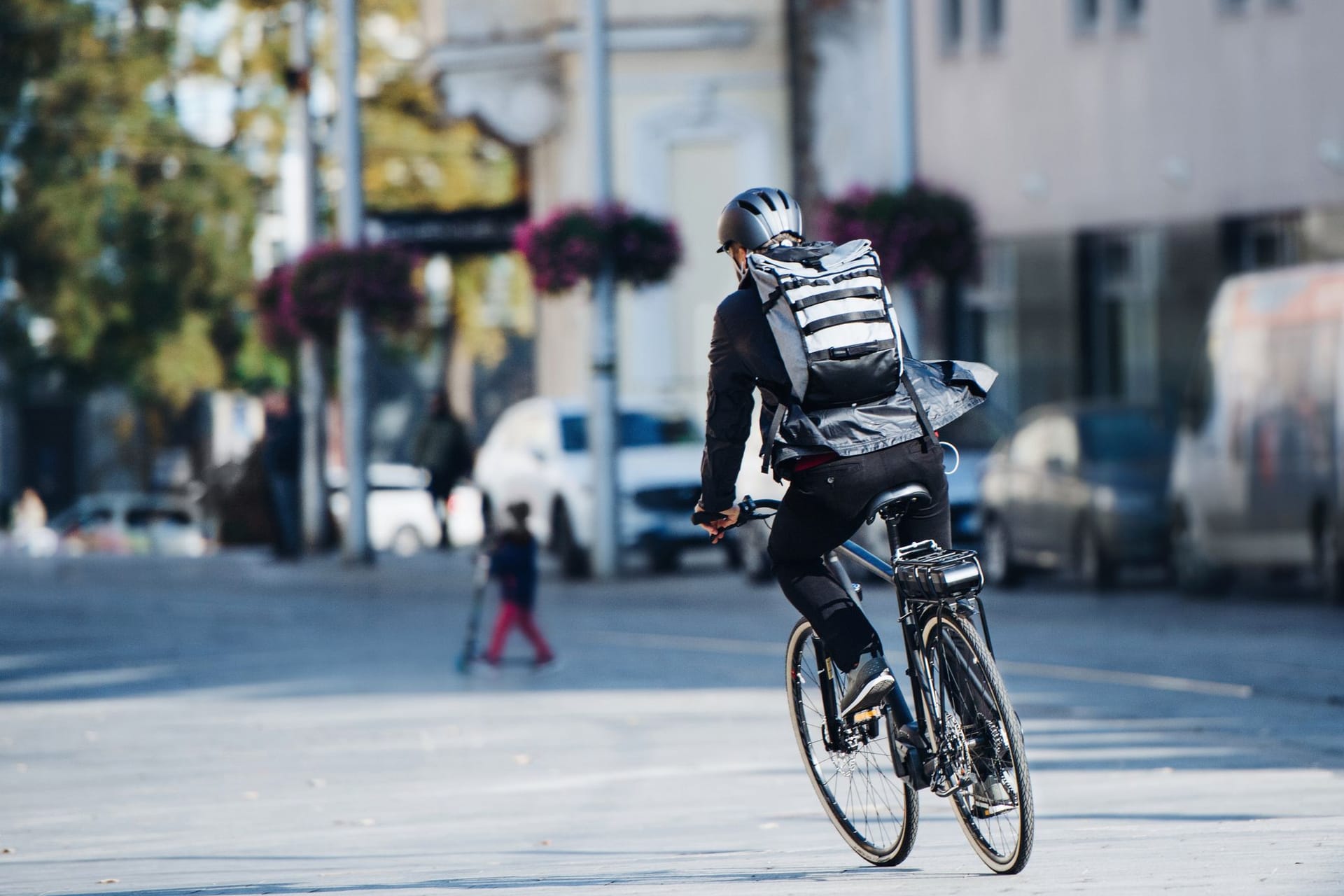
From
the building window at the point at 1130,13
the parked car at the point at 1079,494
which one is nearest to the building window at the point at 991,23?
the building window at the point at 1130,13

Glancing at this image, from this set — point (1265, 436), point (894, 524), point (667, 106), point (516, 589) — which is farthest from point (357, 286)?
point (894, 524)

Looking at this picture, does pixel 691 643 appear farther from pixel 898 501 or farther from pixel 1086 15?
pixel 1086 15

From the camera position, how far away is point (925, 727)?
707 cm

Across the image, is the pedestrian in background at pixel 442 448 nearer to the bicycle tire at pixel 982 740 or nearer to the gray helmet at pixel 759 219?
the gray helmet at pixel 759 219

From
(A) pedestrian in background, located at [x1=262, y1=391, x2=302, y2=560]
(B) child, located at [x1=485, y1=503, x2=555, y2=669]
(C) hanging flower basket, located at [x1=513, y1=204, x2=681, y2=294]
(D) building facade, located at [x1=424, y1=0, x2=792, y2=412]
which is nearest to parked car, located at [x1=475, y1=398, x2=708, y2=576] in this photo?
(C) hanging flower basket, located at [x1=513, y1=204, x2=681, y2=294]

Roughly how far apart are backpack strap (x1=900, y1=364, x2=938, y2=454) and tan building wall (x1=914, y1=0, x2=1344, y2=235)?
2052cm

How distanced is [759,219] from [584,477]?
1857cm

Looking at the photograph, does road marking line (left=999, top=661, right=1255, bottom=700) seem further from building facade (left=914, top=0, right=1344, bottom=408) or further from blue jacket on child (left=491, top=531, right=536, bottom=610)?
building facade (left=914, top=0, right=1344, bottom=408)

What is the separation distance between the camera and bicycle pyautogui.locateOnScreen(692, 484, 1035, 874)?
22.1 feet

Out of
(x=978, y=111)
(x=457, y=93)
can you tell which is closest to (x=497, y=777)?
(x=978, y=111)

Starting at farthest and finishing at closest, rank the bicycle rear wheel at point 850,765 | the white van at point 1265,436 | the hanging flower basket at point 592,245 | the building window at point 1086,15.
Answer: the building window at point 1086,15 → the hanging flower basket at point 592,245 → the white van at point 1265,436 → the bicycle rear wheel at point 850,765

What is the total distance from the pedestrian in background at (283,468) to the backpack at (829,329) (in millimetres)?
24023

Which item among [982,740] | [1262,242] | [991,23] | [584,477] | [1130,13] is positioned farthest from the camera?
[991,23]

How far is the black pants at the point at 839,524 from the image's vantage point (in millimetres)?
7027
